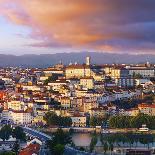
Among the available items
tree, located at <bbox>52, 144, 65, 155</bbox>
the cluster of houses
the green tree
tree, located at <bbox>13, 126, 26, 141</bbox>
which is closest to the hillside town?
the cluster of houses

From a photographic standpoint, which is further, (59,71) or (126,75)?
(59,71)

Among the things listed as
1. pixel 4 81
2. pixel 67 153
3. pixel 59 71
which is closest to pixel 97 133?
pixel 67 153

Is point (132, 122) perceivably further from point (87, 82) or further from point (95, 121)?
point (87, 82)

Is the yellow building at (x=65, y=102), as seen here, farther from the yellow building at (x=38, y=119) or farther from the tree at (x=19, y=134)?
the tree at (x=19, y=134)

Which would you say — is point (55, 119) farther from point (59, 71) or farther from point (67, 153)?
point (59, 71)

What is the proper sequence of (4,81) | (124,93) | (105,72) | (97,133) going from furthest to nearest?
1. (105,72)
2. (4,81)
3. (124,93)
4. (97,133)

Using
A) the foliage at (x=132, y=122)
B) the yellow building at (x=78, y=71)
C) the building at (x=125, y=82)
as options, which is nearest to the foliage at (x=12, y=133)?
the foliage at (x=132, y=122)

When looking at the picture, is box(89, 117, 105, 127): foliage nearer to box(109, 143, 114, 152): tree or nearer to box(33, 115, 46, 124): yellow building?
box(33, 115, 46, 124): yellow building
